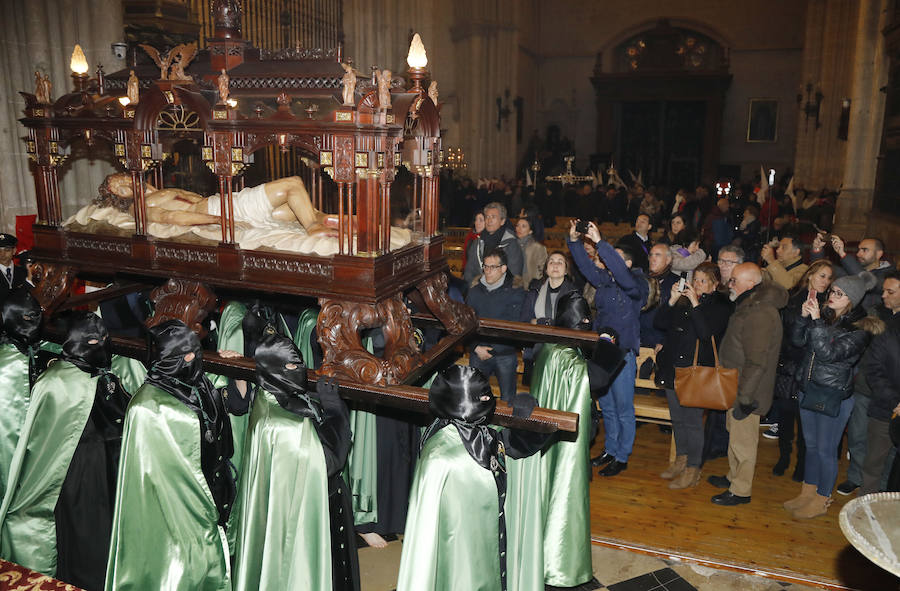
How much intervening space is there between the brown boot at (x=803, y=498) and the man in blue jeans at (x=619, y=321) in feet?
3.72

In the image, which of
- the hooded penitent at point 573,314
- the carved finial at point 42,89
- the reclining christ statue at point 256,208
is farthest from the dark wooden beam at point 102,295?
the hooded penitent at point 573,314

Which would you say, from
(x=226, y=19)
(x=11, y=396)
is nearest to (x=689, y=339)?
(x=226, y=19)

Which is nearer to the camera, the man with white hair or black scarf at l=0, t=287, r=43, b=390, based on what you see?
black scarf at l=0, t=287, r=43, b=390

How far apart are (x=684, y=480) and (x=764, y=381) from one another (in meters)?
0.96

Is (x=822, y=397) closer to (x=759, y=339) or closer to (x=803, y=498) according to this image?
(x=759, y=339)

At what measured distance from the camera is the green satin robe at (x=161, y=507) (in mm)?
3145

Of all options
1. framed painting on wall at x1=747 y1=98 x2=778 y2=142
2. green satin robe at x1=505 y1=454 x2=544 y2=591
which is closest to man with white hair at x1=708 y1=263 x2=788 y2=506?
green satin robe at x1=505 y1=454 x2=544 y2=591

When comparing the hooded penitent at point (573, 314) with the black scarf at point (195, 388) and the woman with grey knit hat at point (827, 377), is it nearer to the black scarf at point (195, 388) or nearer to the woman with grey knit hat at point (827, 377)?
the woman with grey knit hat at point (827, 377)

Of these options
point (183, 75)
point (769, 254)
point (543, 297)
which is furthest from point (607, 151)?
point (183, 75)

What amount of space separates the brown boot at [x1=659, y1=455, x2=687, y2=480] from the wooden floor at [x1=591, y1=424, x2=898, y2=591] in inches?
2.6

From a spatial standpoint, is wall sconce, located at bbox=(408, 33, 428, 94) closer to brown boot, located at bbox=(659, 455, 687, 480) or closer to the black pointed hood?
the black pointed hood

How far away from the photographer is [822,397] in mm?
4500

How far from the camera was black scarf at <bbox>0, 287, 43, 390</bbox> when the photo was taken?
3.74 m

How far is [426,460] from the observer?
276cm
